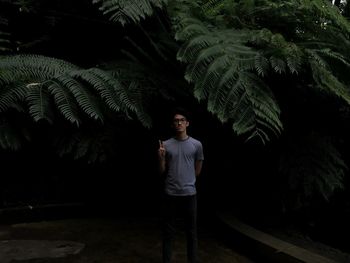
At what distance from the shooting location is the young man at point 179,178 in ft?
12.4

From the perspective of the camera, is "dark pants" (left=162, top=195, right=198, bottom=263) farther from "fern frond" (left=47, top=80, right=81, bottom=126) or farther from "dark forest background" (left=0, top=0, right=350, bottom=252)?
"fern frond" (left=47, top=80, right=81, bottom=126)

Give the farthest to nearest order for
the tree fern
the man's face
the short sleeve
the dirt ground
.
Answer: the dirt ground < the short sleeve < the man's face < the tree fern

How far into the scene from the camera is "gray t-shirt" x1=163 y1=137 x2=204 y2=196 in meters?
3.78

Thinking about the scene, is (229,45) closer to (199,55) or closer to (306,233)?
(199,55)

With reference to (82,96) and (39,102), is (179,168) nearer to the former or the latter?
(82,96)

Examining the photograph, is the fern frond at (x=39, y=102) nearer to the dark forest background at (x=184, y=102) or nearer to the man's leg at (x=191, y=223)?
the dark forest background at (x=184, y=102)

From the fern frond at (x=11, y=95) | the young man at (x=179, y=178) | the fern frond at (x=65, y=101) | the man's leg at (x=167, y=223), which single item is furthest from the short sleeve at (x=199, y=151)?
the fern frond at (x=11, y=95)

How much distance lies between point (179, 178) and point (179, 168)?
3.1 inches

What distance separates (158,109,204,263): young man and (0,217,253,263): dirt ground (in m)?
0.63

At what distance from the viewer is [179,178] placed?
3770 millimetres

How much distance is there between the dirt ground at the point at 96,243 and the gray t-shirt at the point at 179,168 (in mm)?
920

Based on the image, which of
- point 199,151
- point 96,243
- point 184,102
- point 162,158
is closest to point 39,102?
point 162,158

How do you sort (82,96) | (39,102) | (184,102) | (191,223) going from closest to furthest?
(39,102) → (82,96) → (191,223) → (184,102)

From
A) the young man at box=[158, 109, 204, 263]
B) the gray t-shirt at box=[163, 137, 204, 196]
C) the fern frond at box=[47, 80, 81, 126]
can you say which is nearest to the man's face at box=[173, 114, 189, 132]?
the young man at box=[158, 109, 204, 263]
